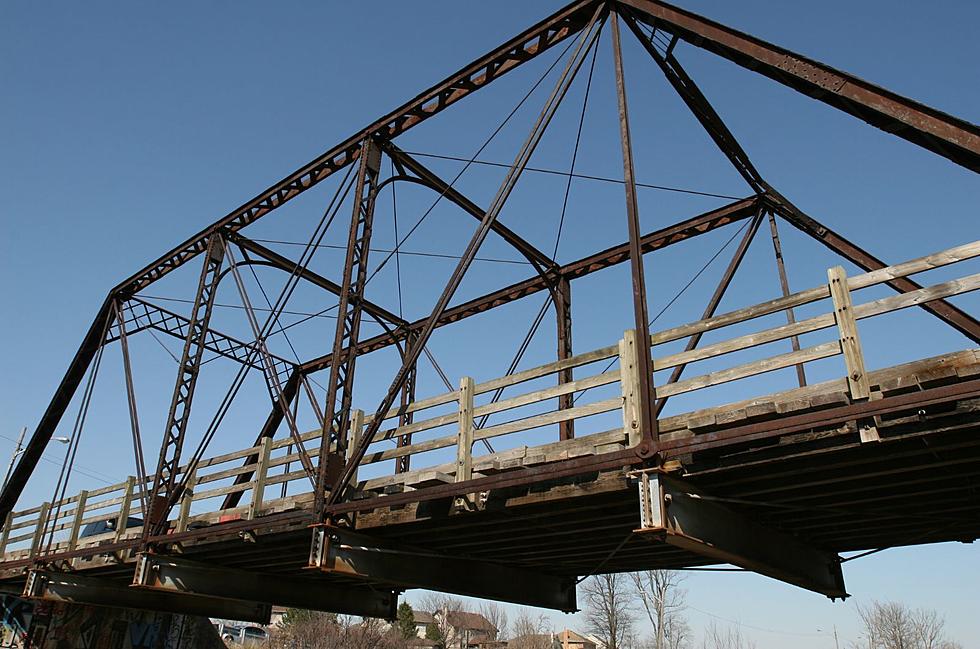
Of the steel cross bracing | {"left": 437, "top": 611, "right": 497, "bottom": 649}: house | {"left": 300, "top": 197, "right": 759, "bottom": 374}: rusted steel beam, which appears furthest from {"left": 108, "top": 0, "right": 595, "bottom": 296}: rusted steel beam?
{"left": 437, "top": 611, "right": 497, "bottom": 649}: house

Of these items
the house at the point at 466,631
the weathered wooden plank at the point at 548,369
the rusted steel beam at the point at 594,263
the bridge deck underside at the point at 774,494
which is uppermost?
the rusted steel beam at the point at 594,263

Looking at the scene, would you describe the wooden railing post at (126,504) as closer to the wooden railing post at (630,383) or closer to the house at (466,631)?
the wooden railing post at (630,383)

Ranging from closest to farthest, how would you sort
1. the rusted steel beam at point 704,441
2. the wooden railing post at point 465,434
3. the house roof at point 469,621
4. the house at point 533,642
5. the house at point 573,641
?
1. the rusted steel beam at point 704,441
2. the wooden railing post at point 465,434
3. the house at point 533,642
4. the house roof at point 469,621
5. the house at point 573,641

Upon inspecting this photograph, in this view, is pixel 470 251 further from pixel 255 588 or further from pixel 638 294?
pixel 255 588

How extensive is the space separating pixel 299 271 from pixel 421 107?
17.0ft

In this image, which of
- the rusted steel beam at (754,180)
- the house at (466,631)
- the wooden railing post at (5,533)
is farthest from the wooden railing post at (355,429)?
the house at (466,631)

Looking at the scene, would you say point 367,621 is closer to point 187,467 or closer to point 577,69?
point 187,467

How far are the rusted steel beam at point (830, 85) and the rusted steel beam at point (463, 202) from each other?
19.4 feet

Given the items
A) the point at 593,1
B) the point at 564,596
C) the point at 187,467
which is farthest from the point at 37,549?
the point at 593,1

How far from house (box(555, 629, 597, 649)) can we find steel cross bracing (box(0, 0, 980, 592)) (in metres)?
107

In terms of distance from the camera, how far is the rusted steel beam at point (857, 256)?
10.8 meters

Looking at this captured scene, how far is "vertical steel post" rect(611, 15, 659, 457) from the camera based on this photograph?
8.98 m

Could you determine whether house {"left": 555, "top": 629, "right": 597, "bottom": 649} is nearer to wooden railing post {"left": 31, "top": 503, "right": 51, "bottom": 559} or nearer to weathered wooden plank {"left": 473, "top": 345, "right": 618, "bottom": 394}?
wooden railing post {"left": 31, "top": 503, "right": 51, "bottom": 559}

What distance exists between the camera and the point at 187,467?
669 inches
